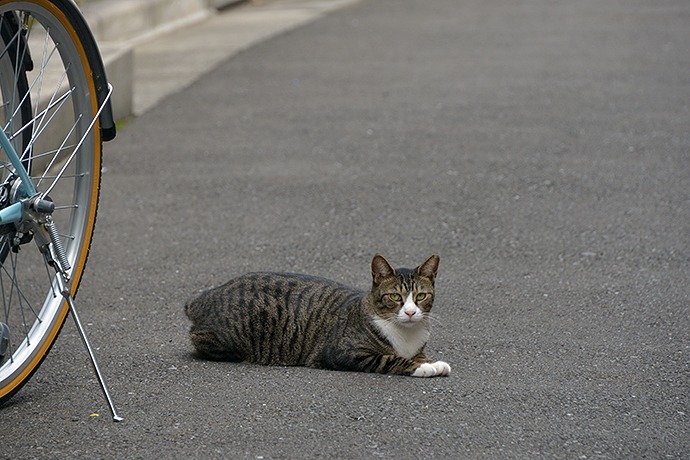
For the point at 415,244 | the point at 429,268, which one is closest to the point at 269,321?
the point at 429,268

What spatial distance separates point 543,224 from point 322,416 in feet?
10.8

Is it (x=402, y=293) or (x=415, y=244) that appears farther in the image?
(x=415, y=244)

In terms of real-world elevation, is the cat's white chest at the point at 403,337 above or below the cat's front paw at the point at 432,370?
above

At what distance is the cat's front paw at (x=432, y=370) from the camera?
4.65 meters

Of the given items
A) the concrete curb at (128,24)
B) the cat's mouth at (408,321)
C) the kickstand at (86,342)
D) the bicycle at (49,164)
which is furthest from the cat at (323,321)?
the concrete curb at (128,24)

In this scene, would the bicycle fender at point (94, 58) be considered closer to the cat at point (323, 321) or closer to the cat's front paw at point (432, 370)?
the cat at point (323, 321)

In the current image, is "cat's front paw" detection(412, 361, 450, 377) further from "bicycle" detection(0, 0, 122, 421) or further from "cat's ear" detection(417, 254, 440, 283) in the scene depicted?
"bicycle" detection(0, 0, 122, 421)

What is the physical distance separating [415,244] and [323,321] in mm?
1903

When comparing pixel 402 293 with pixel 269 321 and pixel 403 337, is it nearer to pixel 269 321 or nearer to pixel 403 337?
pixel 403 337

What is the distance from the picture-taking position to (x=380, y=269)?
4867 mm

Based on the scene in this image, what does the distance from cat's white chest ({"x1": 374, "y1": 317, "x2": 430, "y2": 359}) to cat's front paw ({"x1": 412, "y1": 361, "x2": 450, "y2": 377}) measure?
13 cm

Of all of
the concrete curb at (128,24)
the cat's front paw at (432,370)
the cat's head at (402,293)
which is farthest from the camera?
the concrete curb at (128,24)

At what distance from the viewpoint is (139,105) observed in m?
10.4

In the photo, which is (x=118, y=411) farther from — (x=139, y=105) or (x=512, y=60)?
(x=512, y=60)
